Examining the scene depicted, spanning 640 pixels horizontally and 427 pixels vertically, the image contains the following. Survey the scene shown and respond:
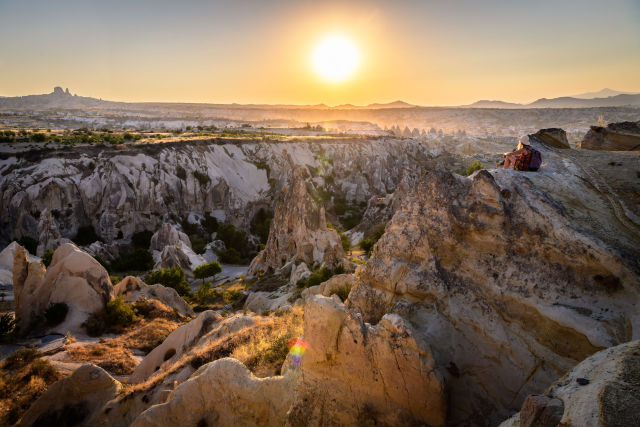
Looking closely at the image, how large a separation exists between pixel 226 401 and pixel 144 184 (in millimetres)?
48296

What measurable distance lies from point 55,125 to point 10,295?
134 m

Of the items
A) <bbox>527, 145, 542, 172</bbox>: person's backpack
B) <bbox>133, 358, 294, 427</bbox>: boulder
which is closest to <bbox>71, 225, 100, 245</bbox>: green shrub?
<bbox>133, 358, 294, 427</bbox>: boulder

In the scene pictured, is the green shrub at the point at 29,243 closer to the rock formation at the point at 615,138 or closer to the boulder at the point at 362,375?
the boulder at the point at 362,375

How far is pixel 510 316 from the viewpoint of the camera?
6.73 metres

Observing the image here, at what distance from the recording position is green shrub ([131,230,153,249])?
4547 cm

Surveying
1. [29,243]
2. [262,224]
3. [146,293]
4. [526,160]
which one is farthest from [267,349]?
[262,224]

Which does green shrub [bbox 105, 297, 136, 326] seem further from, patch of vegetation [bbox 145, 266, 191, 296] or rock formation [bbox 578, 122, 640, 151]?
rock formation [bbox 578, 122, 640, 151]

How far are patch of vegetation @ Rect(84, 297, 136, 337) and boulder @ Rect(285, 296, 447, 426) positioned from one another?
17.0 meters

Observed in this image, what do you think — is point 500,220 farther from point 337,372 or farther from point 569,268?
point 337,372

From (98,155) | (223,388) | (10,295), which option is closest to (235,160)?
(98,155)

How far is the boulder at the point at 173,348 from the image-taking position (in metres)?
14.3

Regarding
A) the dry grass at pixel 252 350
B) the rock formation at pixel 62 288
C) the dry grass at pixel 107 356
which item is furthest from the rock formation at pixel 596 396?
the rock formation at pixel 62 288

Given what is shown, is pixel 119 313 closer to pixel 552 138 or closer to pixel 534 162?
pixel 534 162

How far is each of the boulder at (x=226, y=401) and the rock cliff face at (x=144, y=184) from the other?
44.1 m
